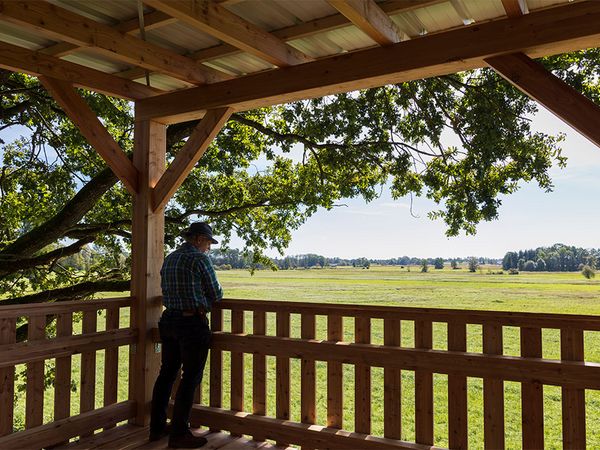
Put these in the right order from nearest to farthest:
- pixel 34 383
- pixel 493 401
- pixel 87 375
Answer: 1. pixel 493 401
2. pixel 34 383
3. pixel 87 375

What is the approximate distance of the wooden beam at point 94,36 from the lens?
2579 mm

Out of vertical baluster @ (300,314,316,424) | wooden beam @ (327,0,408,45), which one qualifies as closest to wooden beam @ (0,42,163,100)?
wooden beam @ (327,0,408,45)

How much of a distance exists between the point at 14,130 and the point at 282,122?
5073mm

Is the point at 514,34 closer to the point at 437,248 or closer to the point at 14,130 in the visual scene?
the point at 14,130

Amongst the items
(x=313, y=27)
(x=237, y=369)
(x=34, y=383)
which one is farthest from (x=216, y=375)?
(x=313, y=27)

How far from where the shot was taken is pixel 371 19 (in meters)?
2.52

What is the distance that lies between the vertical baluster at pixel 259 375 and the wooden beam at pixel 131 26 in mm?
2159

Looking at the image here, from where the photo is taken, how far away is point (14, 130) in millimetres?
8688

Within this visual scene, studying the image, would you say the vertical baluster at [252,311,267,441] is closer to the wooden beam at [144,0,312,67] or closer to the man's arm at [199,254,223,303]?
the man's arm at [199,254,223,303]

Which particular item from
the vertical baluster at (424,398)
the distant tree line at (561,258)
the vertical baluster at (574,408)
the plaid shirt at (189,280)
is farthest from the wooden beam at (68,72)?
the distant tree line at (561,258)

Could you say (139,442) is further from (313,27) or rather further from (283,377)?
(313,27)

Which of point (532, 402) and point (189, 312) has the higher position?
point (189, 312)

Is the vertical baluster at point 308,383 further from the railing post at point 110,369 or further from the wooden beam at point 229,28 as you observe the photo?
the wooden beam at point 229,28

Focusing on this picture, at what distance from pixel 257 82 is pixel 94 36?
44.0 inches
